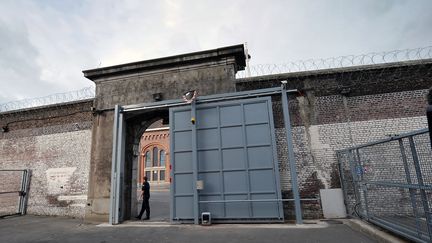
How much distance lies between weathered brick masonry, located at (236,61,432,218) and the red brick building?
30770mm

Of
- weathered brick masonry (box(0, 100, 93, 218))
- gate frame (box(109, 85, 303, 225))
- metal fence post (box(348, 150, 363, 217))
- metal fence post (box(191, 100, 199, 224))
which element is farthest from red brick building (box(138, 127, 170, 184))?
metal fence post (box(348, 150, 363, 217))

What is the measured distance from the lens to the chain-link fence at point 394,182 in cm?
430

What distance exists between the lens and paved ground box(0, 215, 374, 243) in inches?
234

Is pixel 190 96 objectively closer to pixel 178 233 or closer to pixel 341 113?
pixel 178 233

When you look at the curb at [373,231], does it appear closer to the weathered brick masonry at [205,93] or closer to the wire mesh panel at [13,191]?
the weathered brick masonry at [205,93]

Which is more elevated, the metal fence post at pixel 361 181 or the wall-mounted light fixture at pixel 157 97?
the wall-mounted light fixture at pixel 157 97

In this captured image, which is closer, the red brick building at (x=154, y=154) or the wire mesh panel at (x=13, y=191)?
the wire mesh panel at (x=13, y=191)

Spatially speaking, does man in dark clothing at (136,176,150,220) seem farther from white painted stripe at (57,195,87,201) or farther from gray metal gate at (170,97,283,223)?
white painted stripe at (57,195,87,201)

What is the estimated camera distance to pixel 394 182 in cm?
547

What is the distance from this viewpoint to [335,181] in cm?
809

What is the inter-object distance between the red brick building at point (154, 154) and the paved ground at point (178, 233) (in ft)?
96.9

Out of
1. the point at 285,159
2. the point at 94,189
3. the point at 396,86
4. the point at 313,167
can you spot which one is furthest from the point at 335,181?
the point at 94,189

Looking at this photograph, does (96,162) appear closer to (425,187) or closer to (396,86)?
(425,187)

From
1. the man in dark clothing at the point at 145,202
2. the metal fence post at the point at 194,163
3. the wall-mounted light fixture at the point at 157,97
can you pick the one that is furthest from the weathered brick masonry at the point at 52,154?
the metal fence post at the point at 194,163
